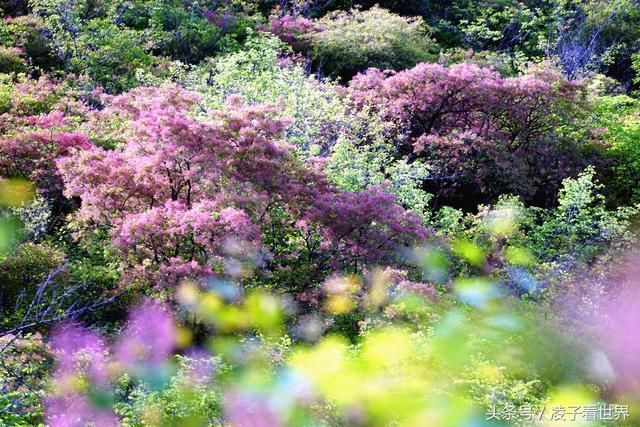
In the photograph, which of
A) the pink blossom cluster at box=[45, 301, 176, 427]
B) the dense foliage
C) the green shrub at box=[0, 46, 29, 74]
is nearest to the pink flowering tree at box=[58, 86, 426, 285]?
the dense foliage

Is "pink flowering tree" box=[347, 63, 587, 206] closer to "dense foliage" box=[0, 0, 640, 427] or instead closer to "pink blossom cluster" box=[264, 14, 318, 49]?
"dense foliage" box=[0, 0, 640, 427]

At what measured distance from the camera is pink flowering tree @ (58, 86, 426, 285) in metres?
5.33

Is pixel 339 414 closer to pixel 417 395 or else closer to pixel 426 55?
pixel 417 395

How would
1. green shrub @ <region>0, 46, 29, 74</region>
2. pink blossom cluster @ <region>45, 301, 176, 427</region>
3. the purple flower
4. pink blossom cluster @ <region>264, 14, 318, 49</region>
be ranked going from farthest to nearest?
1. pink blossom cluster @ <region>264, 14, 318, 49</region>
2. green shrub @ <region>0, 46, 29, 74</region>
3. the purple flower
4. pink blossom cluster @ <region>45, 301, 176, 427</region>

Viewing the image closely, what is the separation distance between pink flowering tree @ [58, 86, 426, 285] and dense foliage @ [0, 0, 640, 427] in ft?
0.08

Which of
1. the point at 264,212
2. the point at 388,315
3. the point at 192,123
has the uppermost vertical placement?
the point at 192,123

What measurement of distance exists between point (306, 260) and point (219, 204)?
1.38 metres

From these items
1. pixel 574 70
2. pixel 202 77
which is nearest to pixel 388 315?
pixel 202 77

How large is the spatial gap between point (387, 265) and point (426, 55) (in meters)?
10.2

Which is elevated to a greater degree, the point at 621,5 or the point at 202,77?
the point at 621,5

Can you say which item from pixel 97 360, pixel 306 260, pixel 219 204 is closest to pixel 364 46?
pixel 306 260

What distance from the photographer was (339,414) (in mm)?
4109

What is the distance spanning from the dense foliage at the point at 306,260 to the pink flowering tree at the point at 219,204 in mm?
25

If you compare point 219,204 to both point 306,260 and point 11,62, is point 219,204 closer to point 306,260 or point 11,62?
point 306,260
